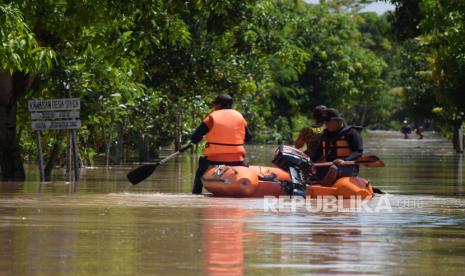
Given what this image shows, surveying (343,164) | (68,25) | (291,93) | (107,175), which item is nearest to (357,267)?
(343,164)

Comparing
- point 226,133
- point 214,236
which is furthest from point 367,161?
point 214,236

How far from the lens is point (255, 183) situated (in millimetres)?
22922

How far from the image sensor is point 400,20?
48906 mm

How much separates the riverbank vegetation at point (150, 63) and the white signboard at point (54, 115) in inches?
32.3

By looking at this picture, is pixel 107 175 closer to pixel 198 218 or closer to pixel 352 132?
pixel 352 132

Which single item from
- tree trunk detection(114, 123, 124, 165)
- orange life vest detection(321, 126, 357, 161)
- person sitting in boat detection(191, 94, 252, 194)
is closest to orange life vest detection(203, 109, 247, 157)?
person sitting in boat detection(191, 94, 252, 194)

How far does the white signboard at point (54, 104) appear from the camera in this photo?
1120 inches

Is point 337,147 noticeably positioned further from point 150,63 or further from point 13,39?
point 150,63

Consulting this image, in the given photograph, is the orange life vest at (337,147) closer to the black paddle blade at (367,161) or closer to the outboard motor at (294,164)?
the black paddle blade at (367,161)

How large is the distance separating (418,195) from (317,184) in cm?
287

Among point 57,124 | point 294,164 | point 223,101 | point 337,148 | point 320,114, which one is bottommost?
point 294,164

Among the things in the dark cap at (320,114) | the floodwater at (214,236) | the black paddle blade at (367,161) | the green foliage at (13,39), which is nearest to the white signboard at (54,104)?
the floodwater at (214,236)

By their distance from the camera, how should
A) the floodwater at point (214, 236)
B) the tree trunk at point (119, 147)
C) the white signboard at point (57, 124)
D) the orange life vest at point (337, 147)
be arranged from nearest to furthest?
1. the floodwater at point (214, 236)
2. the orange life vest at point (337, 147)
3. the white signboard at point (57, 124)
4. the tree trunk at point (119, 147)

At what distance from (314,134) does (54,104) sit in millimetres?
6474
